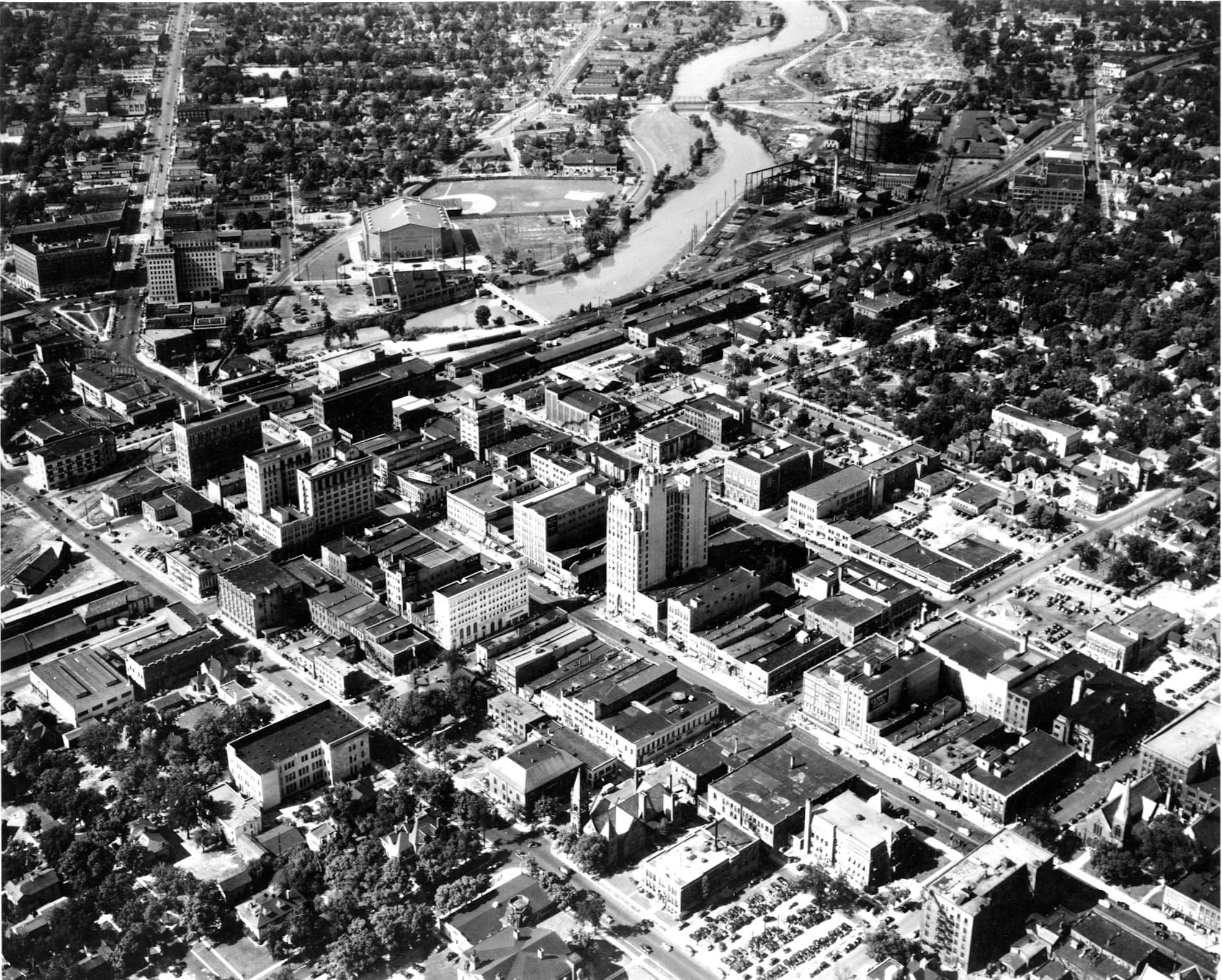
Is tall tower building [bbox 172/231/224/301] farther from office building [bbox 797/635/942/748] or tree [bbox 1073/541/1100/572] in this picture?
tree [bbox 1073/541/1100/572]

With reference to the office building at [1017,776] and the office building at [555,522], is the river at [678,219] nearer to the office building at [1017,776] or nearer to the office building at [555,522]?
the office building at [555,522]

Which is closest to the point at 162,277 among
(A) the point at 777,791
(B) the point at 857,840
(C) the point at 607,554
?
(C) the point at 607,554

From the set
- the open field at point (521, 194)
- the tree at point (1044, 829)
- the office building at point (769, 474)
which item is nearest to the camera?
the tree at point (1044, 829)

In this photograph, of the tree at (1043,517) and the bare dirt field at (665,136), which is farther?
the bare dirt field at (665,136)

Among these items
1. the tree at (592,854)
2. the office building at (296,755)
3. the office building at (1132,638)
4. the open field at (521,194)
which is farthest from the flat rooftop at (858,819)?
the open field at (521,194)

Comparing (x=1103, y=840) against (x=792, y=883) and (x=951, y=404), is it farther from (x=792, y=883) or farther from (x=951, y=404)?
(x=951, y=404)

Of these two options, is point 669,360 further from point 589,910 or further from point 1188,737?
point 589,910
